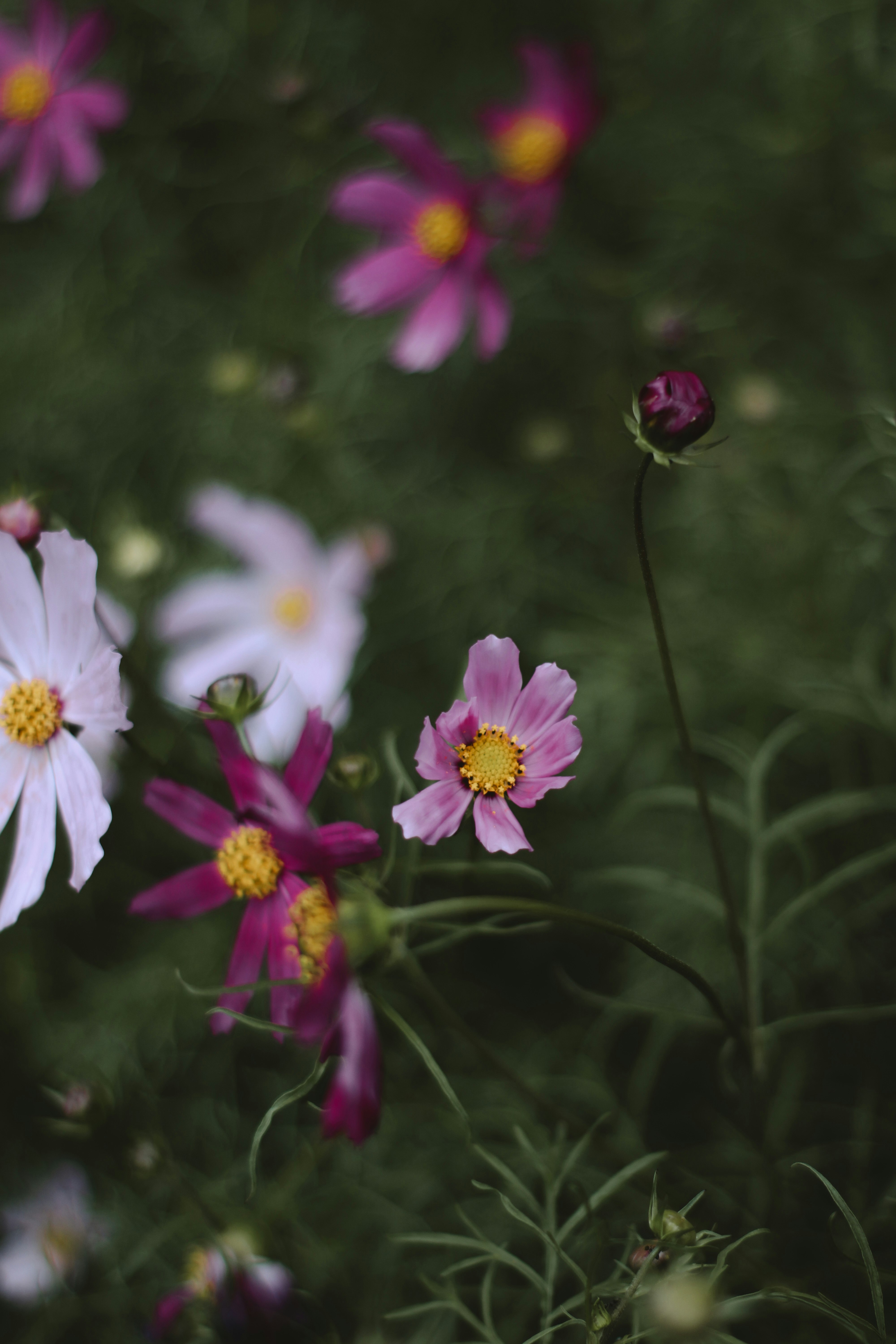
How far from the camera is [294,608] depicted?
97 centimetres

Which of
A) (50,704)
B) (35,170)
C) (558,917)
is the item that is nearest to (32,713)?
(50,704)

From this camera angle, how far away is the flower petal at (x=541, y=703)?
1.36ft

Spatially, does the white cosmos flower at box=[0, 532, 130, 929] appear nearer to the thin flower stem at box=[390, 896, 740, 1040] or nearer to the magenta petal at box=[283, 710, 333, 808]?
the magenta petal at box=[283, 710, 333, 808]

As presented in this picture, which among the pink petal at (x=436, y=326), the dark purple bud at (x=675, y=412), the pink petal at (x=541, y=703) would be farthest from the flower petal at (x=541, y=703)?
the pink petal at (x=436, y=326)

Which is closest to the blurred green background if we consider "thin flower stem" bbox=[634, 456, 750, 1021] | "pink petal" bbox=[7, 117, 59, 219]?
"pink petal" bbox=[7, 117, 59, 219]

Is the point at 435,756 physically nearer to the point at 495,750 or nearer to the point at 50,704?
the point at 495,750

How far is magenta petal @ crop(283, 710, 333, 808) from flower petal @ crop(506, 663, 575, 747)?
0.31 feet

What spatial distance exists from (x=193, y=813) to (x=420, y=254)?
655 mm

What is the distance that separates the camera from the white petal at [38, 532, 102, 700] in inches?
18.6

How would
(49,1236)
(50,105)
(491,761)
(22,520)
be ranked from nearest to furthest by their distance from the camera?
(491,761), (22,520), (49,1236), (50,105)

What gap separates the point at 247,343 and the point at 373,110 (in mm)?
345

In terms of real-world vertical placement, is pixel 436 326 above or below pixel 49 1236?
above

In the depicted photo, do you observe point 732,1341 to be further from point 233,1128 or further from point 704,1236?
point 233,1128

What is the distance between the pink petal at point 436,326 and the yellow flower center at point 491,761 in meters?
0.50
